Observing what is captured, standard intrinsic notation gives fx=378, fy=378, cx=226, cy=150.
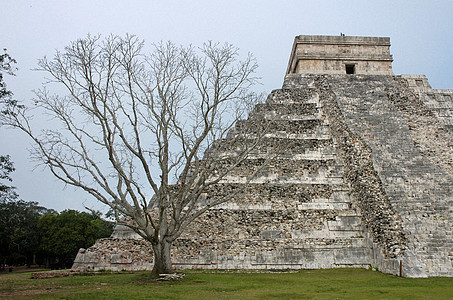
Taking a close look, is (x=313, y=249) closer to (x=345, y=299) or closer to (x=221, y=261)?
(x=221, y=261)

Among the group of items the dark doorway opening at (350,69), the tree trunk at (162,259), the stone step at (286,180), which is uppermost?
the dark doorway opening at (350,69)

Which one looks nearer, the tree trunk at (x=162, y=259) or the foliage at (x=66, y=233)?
the tree trunk at (x=162, y=259)

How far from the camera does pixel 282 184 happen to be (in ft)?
46.7

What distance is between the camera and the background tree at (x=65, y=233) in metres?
29.4

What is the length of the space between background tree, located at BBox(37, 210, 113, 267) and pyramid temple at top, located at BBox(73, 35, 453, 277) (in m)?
18.6

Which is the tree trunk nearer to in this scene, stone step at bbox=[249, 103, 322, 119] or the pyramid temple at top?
the pyramid temple at top

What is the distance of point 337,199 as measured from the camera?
45.3ft

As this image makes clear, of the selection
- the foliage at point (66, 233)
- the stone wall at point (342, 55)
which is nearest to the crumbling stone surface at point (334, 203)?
the stone wall at point (342, 55)

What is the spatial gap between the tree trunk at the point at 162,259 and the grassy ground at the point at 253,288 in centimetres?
37

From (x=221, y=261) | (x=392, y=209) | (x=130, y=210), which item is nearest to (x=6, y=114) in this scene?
(x=130, y=210)

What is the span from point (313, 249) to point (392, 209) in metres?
2.75

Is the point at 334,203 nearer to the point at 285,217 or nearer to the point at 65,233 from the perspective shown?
the point at 285,217

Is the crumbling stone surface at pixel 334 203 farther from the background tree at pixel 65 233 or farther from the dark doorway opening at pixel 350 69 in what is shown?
the background tree at pixel 65 233

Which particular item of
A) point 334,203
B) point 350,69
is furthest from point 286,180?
point 350,69
